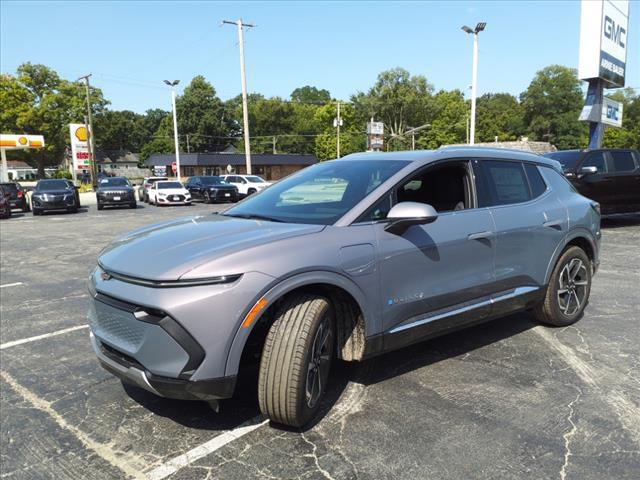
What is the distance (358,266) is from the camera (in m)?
3.04

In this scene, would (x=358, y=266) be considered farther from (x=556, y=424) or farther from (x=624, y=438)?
(x=624, y=438)

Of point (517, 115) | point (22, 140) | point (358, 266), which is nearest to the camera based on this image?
point (358, 266)

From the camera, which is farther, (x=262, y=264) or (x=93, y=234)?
(x=93, y=234)

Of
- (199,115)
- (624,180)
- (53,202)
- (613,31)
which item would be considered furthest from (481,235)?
(199,115)

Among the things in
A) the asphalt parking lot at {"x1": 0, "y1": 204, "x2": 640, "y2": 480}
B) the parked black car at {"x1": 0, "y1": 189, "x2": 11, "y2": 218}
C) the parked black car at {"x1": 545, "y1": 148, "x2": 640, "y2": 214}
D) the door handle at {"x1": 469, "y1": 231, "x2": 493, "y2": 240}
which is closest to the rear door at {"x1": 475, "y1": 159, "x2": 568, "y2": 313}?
the door handle at {"x1": 469, "y1": 231, "x2": 493, "y2": 240}

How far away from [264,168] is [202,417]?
225 feet

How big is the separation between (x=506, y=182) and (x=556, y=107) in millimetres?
101777

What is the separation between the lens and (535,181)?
179 inches

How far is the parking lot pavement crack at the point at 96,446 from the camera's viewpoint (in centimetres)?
263

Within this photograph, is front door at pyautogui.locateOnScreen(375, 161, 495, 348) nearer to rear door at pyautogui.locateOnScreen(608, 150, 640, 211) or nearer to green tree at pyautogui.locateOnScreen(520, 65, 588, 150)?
rear door at pyautogui.locateOnScreen(608, 150, 640, 211)

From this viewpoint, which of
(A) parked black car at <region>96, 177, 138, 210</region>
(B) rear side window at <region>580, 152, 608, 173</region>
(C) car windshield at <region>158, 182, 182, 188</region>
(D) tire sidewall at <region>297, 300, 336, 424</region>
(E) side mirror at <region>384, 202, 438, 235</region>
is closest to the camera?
(D) tire sidewall at <region>297, 300, 336, 424</region>

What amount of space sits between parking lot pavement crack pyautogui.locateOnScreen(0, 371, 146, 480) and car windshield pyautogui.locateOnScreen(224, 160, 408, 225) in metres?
1.69

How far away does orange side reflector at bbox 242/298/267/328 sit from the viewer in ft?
8.57

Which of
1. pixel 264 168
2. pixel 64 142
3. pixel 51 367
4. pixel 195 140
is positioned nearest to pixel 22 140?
pixel 64 142
